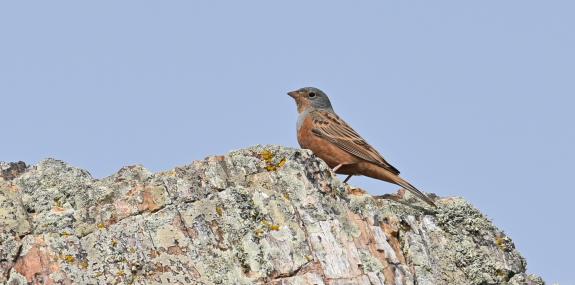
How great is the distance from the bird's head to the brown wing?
1.02m

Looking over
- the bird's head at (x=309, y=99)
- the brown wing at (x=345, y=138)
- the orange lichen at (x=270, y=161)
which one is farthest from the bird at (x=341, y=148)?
the orange lichen at (x=270, y=161)

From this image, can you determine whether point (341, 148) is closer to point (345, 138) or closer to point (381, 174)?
point (345, 138)

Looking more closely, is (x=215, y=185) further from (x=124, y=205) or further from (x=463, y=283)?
(x=463, y=283)

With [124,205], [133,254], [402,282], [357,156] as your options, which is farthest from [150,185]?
[357,156]

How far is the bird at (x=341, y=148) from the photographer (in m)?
16.3

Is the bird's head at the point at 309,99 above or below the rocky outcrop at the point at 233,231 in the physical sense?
above

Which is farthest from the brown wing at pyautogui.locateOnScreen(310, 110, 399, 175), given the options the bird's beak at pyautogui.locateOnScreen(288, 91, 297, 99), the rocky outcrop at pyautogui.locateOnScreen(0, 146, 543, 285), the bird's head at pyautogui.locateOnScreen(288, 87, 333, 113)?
the rocky outcrop at pyautogui.locateOnScreen(0, 146, 543, 285)

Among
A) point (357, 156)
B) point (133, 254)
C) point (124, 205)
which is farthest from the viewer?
point (357, 156)

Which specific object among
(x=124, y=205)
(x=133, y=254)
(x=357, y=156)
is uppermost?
(x=357, y=156)

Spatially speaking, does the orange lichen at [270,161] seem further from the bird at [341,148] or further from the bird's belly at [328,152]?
the bird's belly at [328,152]

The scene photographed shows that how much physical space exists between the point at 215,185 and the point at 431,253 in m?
2.65

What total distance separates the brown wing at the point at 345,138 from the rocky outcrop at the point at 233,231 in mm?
3159

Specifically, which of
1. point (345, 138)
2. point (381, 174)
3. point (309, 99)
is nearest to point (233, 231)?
point (381, 174)

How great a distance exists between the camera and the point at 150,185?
1205 centimetres
